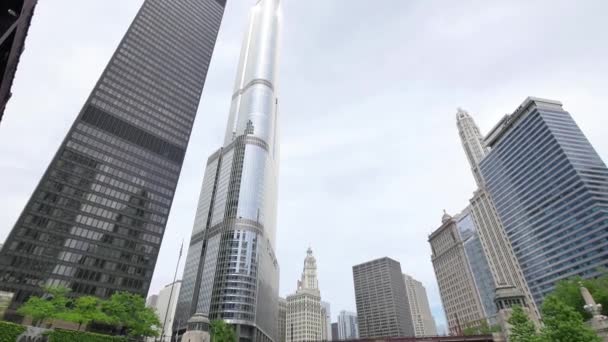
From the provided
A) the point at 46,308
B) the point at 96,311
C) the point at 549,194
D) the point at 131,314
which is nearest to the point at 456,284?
the point at 549,194

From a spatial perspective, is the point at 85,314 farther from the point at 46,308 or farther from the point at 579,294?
the point at 579,294

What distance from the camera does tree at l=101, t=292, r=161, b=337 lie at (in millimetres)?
61625

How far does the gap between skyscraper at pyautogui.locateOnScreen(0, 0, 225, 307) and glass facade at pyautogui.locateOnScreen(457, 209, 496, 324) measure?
157 m

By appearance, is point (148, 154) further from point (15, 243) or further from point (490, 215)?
point (490, 215)

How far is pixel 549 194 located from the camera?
135875 mm

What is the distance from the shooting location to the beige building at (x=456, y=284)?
6324 inches

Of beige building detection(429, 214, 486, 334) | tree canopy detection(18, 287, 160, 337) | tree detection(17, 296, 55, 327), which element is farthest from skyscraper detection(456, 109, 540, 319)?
tree detection(17, 296, 55, 327)

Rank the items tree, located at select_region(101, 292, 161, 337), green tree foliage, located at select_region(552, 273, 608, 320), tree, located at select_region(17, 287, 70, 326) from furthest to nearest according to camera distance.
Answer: tree, located at select_region(101, 292, 161, 337) < green tree foliage, located at select_region(552, 273, 608, 320) < tree, located at select_region(17, 287, 70, 326)

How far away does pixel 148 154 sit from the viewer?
4899 inches

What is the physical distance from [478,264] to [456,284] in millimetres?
17171

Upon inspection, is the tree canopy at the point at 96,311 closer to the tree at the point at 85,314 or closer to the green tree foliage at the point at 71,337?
the tree at the point at 85,314

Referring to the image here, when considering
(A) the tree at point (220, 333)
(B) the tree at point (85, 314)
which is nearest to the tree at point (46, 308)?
(B) the tree at point (85, 314)

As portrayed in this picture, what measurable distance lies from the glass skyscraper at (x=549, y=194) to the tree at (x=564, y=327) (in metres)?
103

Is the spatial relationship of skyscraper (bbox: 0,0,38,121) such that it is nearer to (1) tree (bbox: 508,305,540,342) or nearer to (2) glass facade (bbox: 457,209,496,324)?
(1) tree (bbox: 508,305,540,342)
